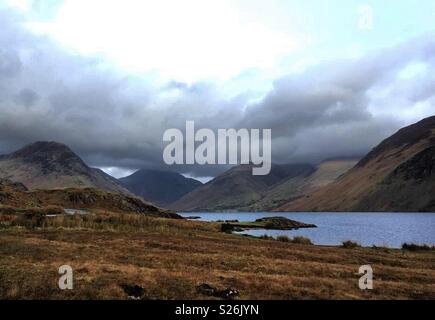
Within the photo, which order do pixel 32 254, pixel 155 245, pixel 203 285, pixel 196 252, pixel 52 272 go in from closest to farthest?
pixel 203 285 → pixel 52 272 → pixel 32 254 → pixel 196 252 → pixel 155 245

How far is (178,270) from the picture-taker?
91.2 ft

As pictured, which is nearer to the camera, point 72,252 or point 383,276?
point 383,276

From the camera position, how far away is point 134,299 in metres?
21.1

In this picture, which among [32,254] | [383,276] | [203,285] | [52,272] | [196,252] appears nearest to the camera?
[203,285]

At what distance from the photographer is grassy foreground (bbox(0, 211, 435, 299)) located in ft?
74.7

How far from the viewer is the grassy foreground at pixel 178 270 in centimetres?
2277
